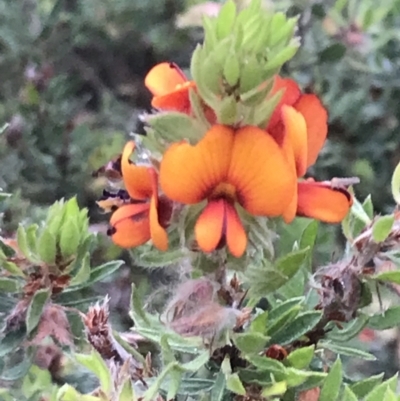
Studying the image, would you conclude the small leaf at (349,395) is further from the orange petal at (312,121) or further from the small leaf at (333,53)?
the small leaf at (333,53)

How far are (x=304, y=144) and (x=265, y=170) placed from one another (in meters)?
0.05

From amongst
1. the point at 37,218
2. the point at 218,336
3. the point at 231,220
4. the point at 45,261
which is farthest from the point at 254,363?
the point at 37,218

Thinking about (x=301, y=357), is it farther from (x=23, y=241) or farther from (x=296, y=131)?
(x=23, y=241)

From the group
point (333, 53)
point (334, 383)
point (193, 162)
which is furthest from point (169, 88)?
point (333, 53)

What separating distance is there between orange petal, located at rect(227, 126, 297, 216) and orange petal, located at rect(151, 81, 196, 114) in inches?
2.6

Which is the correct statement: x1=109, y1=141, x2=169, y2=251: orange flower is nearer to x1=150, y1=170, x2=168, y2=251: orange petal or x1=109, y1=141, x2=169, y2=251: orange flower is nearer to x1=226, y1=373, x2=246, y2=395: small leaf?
x1=150, y1=170, x2=168, y2=251: orange petal

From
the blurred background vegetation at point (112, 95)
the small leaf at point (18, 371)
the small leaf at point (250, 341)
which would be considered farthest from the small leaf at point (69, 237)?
the blurred background vegetation at point (112, 95)

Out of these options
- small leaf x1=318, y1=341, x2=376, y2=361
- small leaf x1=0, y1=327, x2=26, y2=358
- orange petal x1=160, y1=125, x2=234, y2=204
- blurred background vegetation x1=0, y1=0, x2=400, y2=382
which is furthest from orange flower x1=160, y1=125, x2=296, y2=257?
blurred background vegetation x1=0, y1=0, x2=400, y2=382

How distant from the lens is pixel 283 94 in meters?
0.63

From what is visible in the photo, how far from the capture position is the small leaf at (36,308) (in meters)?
0.80

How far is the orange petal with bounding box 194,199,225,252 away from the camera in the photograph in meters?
0.60

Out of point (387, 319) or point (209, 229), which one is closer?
point (209, 229)

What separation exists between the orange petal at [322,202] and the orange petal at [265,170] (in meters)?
0.04

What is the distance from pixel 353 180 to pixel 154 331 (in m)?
0.24
